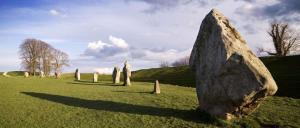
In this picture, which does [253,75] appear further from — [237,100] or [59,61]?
[59,61]

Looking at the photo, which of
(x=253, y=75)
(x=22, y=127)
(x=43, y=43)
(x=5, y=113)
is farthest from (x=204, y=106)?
(x=43, y=43)

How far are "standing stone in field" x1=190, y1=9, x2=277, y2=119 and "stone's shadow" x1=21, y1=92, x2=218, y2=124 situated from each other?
0.63 m

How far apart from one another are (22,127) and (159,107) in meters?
8.51

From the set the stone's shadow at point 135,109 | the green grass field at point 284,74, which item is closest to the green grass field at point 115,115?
the stone's shadow at point 135,109

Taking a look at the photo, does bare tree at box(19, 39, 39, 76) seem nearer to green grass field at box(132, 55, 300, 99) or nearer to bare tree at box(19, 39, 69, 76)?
bare tree at box(19, 39, 69, 76)

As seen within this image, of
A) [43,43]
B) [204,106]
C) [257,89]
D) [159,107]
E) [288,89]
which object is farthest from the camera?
[43,43]

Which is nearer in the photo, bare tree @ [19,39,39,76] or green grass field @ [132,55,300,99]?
green grass field @ [132,55,300,99]

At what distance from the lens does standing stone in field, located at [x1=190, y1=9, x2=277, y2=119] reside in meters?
16.4

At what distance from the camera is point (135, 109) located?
21.2 metres

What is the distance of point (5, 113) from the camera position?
A: 776 inches

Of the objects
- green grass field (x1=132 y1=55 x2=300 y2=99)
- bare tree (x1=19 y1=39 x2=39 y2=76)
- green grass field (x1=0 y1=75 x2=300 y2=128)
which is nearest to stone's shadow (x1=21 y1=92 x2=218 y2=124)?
green grass field (x1=0 y1=75 x2=300 y2=128)

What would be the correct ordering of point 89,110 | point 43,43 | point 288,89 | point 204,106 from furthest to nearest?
point 43,43 < point 288,89 < point 89,110 < point 204,106

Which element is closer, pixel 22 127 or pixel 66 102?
pixel 22 127

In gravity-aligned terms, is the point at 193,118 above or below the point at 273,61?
below
